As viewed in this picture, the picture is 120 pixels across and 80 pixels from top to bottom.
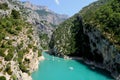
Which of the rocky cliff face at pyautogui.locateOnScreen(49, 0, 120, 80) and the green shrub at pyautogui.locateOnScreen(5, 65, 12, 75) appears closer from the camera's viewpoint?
the green shrub at pyautogui.locateOnScreen(5, 65, 12, 75)

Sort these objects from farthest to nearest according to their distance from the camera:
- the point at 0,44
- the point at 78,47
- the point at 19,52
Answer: the point at 78,47 < the point at 19,52 < the point at 0,44

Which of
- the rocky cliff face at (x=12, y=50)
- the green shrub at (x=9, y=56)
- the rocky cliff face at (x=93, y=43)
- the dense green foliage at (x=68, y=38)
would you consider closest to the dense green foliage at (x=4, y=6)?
the rocky cliff face at (x=12, y=50)

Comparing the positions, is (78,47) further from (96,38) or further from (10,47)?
(10,47)

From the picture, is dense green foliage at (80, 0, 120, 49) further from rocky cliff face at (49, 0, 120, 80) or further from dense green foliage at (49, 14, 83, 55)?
dense green foliage at (49, 14, 83, 55)

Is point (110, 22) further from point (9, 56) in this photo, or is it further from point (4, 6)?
point (9, 56)

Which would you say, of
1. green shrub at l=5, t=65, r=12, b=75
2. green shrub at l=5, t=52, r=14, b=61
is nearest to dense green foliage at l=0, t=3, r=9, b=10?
green shrub at l=5, t=52, r=14, b=61

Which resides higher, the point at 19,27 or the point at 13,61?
the point at 19,27

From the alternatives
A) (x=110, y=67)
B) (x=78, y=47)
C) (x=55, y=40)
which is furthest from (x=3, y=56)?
(x=55, y=40)

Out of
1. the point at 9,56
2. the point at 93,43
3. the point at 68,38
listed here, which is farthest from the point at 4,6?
the point at 68,38

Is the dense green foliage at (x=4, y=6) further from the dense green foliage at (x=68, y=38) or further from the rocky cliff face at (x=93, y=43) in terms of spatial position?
the dense green foliage at (x=68, y=38)
